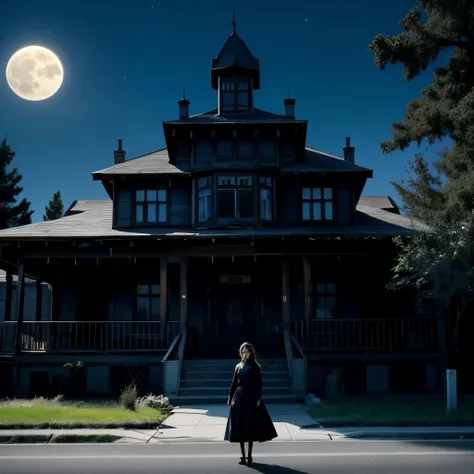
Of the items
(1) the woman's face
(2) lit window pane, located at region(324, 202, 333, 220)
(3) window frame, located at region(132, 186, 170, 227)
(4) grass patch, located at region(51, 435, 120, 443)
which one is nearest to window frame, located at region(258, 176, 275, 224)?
(2) lit window pane, located at region(324, 202, 333, 220)

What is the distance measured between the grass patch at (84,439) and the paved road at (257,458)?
1.63 ft

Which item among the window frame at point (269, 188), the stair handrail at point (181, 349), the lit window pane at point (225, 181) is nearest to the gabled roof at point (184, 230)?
the window frame at point (269, 188)

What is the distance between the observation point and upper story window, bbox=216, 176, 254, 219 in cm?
2217

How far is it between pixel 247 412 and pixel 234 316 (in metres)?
13.3

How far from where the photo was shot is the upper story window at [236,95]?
24297 millimetres

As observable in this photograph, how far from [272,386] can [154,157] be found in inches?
440

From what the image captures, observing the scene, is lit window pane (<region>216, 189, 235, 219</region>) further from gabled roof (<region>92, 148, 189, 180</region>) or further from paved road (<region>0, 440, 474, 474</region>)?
paved road (<region>0, 440, 474, 474</region>)


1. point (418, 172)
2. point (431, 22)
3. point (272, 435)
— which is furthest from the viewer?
point (418, 172)

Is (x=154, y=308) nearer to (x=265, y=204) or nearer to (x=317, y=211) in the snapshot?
(x=265, y=204)

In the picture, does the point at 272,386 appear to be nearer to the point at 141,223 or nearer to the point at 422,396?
the point at 422,396

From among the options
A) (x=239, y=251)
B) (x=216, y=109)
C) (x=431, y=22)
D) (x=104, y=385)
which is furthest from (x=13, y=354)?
(x=431, y=22)

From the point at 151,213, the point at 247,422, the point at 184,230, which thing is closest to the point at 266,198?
the point at 184,230

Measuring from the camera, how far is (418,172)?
89.6 ft

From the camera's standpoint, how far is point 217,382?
17.6 metres
